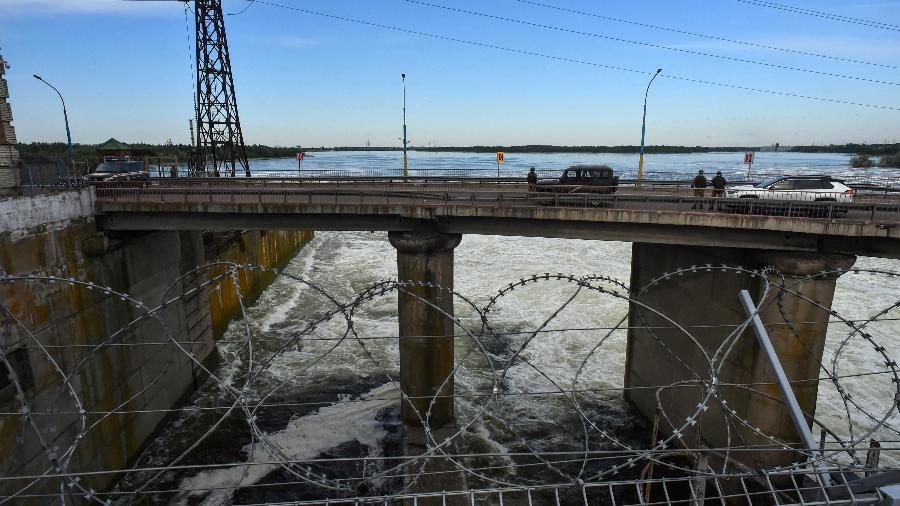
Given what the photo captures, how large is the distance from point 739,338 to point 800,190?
25.0 ft

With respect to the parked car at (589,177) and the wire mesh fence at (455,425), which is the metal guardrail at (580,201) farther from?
the wire mesh fence at (455,425)

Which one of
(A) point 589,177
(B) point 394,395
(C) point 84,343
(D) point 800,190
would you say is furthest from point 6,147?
(D) point 800,190

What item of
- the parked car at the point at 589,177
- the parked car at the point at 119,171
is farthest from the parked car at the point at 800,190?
the parked car at the point at 119,171

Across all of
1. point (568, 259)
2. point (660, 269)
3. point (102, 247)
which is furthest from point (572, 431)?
point (568, 259)

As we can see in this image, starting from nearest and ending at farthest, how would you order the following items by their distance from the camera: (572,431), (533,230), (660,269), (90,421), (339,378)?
1. (90,421)
2. (533,230)
3. (660,269)
4. (572,431)
5. (339,378)

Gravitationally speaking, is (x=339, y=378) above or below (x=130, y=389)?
below

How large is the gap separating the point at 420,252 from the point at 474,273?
2788 centimetres

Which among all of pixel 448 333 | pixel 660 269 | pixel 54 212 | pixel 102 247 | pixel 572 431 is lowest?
pixel 572 431

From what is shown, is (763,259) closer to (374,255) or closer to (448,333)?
(448,333)

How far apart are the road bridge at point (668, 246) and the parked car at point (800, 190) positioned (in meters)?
1.42

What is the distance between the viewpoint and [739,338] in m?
14.7

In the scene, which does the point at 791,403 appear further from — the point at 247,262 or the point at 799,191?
the point at 247,262

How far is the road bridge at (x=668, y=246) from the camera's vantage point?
545 inches

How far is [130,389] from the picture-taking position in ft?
58.2
